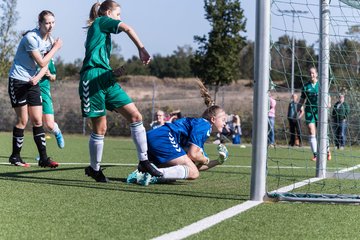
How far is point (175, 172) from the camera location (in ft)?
23.3

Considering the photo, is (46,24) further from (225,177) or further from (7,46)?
(7,46)

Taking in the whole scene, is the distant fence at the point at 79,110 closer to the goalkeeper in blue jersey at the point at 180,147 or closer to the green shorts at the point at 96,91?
the goalkeeper in blue jersey at the point at 180,147

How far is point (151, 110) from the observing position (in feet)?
93.4

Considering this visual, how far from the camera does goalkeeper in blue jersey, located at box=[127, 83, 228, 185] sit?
7176mm

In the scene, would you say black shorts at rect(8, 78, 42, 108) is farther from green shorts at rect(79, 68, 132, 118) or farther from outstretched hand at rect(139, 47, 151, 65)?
outstretched hand at rect(139, 47, 151, 65)

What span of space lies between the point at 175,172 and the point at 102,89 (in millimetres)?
1190

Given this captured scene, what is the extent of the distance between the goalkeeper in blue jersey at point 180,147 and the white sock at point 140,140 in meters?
0.25

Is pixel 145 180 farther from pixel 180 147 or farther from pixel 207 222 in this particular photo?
pixel 207 222

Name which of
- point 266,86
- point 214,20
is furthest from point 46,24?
point 214,20

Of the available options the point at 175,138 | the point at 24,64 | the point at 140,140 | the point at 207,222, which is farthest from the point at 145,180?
the point at 24,64

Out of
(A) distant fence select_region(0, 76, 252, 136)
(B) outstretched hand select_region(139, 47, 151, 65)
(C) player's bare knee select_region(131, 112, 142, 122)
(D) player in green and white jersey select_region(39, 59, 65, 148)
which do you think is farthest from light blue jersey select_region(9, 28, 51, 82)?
(A) distant fence select_region(0, 76, 252, 136)

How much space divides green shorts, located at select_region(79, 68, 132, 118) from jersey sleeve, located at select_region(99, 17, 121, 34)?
0.43 metres

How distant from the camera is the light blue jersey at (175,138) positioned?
734cm

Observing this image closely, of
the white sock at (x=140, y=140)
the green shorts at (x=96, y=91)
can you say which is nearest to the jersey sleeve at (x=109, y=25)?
the green shorts at (x=96, y=91)
